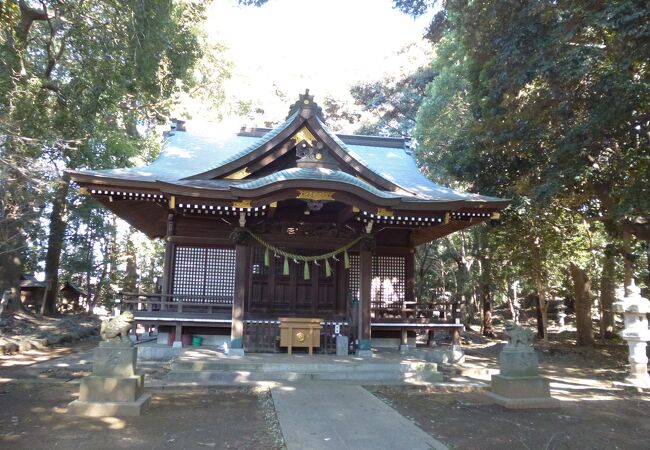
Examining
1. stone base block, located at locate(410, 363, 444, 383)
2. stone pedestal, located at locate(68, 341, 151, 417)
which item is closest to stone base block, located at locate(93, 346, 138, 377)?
stone pedestal, located at locate(68, 341, 151, 417)

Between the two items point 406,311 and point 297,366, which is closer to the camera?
point 297,366

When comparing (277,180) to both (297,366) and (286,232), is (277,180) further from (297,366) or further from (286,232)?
(297,366)

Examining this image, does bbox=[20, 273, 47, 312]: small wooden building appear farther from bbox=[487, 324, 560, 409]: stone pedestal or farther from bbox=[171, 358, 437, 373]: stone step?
bbox=[487, 324, 560, 409]: stone pedestal

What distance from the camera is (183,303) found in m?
10.7

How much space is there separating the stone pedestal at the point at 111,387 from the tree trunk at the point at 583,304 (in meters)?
14.8

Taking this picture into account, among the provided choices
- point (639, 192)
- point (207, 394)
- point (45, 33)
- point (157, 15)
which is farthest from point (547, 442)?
point (45, 33)

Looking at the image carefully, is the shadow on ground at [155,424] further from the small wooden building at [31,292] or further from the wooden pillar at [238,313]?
the small wooden building at [31,292]

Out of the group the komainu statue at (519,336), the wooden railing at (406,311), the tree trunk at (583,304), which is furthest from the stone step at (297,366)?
the tree trunk at (583,304)

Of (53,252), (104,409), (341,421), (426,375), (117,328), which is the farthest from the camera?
(53,252)

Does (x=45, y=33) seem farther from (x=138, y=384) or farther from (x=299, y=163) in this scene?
(x=138, y=384)

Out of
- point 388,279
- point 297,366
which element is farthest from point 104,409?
point 388,279

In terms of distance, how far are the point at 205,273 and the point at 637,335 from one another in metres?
10.1

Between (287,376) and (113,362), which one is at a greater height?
(113,362)

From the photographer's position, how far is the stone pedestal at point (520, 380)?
728 cm
